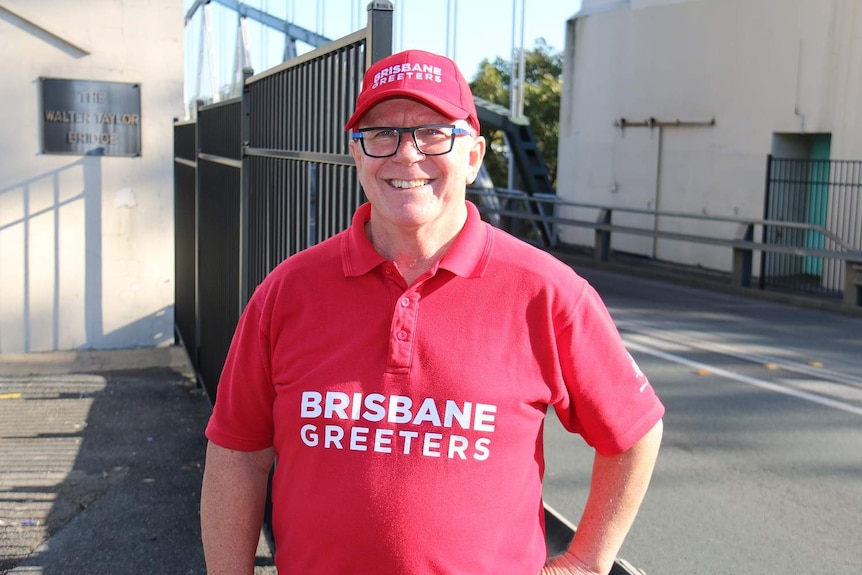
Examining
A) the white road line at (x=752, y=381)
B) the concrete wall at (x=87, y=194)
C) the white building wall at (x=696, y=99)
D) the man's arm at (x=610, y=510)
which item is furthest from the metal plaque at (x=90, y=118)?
the white building wall at (x=696, y=99)

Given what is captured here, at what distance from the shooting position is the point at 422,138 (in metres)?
2.43

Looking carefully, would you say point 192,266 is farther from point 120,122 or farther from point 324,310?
point 324,310

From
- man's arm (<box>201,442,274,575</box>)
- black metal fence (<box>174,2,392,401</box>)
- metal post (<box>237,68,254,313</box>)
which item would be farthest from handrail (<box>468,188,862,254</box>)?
man's arm (<box>201,442,274,575</box>)

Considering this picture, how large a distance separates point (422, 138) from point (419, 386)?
57 cm

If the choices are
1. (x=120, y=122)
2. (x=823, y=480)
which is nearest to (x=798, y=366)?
(x=823, y=480)

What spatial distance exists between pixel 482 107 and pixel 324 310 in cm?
2429

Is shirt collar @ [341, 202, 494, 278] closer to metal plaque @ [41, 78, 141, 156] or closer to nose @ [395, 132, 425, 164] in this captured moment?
nose @ [395, 132, 425, 164]

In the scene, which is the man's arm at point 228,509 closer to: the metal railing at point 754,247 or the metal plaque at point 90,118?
the metal plaque at point 90,118

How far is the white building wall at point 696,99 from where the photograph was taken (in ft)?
57.7

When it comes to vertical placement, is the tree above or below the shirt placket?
above

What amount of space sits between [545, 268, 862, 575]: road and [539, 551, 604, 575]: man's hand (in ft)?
9.22

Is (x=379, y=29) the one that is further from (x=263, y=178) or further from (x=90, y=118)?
(x=90, y=118)

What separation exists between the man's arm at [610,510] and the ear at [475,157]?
2.43 feet

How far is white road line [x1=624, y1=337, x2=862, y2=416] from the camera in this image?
8.55 m
